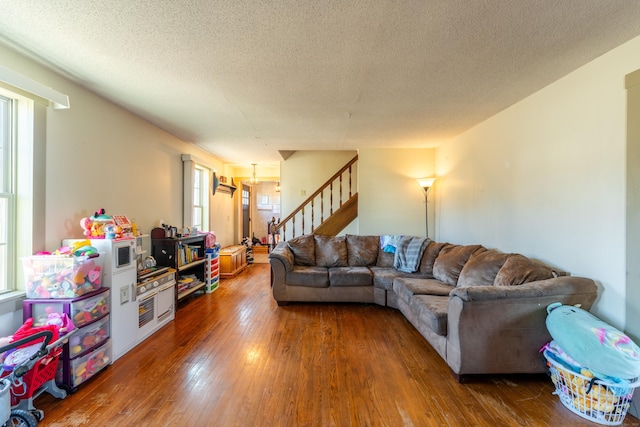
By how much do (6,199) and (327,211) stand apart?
4.59 meters

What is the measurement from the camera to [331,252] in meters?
4.23

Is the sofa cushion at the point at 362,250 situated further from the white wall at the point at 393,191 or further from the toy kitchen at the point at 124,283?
the toy kitchen at the point at 124,283

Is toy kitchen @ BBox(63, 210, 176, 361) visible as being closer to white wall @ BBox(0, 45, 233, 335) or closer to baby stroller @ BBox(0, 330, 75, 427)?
white wall @ BBox(0, 45, 233, 335)

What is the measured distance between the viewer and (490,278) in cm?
265

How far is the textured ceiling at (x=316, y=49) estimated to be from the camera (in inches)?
60.0

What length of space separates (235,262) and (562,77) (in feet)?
18.3

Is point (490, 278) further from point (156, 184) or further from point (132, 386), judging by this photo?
point (156, 184)

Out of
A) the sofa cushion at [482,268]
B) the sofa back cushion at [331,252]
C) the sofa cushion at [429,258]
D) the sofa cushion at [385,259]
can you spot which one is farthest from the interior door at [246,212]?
the sofa cushion at [482,268]

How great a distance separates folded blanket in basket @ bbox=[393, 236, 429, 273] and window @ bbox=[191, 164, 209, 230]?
3.66 metres

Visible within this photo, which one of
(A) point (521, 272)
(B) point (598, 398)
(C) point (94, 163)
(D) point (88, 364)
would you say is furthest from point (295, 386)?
(C) point (94, 163)

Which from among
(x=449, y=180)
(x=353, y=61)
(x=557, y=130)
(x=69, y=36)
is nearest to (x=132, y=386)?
(x=69, y=36)

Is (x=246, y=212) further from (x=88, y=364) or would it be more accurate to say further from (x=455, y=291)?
(x=455, y=291)

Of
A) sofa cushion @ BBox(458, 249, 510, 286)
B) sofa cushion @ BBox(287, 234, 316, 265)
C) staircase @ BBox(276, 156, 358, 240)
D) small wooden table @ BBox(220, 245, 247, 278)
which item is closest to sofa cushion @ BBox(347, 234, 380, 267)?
sofa cushion @ BBox(287, 234, 316, 265)

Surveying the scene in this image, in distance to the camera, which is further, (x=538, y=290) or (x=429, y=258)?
(x=429, y=258)
